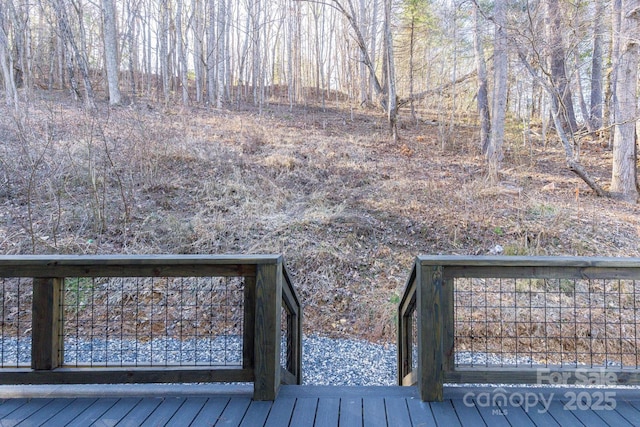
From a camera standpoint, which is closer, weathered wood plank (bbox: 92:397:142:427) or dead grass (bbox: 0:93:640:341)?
weathered wood plank (bbox: 92:397:142:427)

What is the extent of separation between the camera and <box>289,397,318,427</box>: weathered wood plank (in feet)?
6.83

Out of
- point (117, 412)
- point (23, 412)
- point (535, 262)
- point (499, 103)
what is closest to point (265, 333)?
point (117, 412)

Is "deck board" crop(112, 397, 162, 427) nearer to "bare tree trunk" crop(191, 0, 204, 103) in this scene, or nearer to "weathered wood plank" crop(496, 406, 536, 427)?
"weathered wood plank" crop(496, 406, 536, 427)

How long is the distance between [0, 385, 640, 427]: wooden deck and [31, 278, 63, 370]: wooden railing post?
20cm

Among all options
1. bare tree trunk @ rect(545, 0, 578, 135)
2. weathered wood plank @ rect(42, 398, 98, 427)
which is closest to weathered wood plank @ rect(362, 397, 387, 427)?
weathered wood plank @ rect(42, 398, 98, 427)

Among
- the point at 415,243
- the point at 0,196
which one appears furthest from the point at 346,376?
the point at 0,196

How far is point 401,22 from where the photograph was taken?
15641mm

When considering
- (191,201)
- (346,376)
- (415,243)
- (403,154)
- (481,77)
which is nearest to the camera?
(346,376)

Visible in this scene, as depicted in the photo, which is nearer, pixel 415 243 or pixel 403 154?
pixel 415 243

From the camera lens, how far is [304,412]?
85.7 inches

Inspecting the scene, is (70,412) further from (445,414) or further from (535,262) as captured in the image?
(535,262)

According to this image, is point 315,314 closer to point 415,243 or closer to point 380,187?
point 415,243

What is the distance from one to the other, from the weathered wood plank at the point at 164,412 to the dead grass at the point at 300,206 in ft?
9.92

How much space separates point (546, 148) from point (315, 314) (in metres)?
11.2
